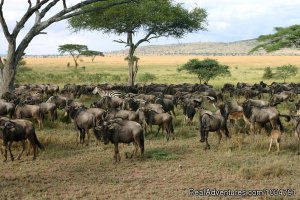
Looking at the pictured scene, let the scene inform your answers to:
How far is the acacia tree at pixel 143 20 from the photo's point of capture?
32125 millimetres

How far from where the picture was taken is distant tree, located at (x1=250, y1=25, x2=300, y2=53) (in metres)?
27.6

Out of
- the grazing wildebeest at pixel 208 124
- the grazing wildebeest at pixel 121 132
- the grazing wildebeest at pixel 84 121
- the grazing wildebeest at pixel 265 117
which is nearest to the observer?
the grazing wildebeest at pixel 121 132

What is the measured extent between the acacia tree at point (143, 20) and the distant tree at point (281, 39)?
764cm

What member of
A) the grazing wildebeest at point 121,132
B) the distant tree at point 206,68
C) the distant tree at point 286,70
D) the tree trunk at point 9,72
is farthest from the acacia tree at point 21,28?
the distant tree at point 286,70

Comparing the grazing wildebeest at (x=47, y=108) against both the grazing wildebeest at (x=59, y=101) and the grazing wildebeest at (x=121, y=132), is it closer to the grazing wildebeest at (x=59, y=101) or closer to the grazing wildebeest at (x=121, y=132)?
the grazing wildebeest at (x=59, y=101)

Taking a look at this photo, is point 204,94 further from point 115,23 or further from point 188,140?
point 115,23

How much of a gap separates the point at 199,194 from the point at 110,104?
10.6 meters

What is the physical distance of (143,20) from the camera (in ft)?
108

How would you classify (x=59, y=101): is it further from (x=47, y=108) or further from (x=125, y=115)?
(x=125, y=115)

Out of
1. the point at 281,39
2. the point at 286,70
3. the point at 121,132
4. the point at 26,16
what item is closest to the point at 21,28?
the point at 26,16

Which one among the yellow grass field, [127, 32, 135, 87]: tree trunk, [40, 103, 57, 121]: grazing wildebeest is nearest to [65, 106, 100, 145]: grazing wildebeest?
[40, 103, 57, 121]: grazing wildebeest

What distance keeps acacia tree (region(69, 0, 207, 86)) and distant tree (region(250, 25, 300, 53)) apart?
301 inches

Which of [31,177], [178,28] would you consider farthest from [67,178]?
[178,28]

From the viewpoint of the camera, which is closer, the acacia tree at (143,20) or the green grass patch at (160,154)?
the green grass patch at (160,154)
